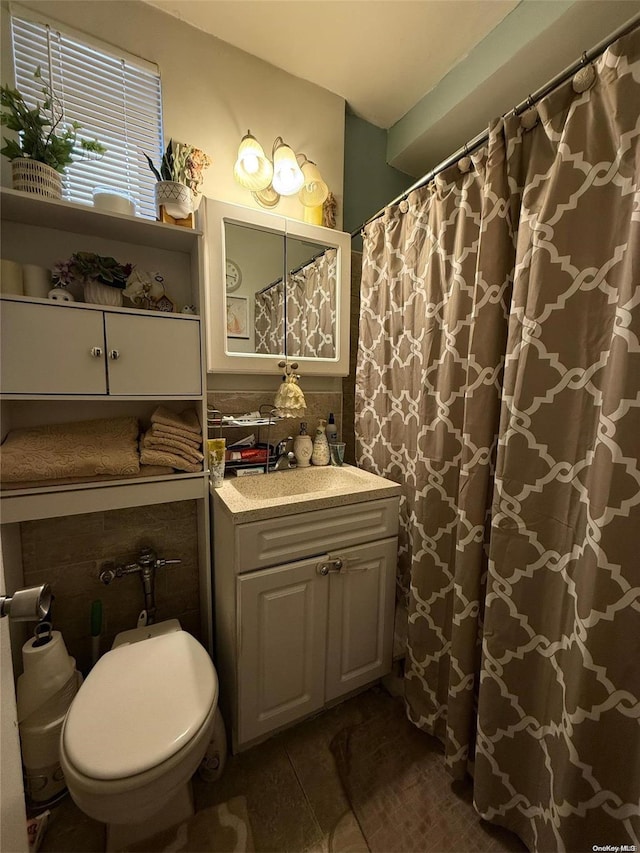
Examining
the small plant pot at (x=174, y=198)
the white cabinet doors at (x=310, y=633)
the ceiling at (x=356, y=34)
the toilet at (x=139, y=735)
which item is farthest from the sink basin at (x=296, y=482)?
the ceiling at (x=356, y=34)

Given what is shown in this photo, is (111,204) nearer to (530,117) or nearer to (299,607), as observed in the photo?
(530,117)

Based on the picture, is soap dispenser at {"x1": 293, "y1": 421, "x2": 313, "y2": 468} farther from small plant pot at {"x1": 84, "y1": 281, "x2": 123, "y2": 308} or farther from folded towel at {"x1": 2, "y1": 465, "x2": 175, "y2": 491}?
small plant pot at {"x1": 84, "y1": 281, "x2": 123, "y2": 308}

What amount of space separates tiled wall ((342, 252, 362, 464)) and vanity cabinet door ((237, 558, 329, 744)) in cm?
81

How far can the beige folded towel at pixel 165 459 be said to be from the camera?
3.76ft

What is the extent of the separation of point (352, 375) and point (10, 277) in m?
1.40

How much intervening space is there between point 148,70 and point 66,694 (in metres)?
2.26

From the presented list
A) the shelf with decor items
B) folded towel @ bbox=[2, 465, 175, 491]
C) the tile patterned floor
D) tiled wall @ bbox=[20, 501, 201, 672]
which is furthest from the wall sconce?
the tile patterned floor

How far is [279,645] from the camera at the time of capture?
1169 millimetres

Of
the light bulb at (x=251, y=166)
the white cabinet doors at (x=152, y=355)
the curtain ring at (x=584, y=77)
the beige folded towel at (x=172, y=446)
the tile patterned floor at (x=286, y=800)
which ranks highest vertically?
the light bulb at (x=251, y=166)

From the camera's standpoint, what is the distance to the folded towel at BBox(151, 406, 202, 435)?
3.94 ft

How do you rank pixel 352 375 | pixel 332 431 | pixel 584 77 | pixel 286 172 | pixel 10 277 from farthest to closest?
pixel 352 375, pixel 332 431, pixel 286 172, pixel 10 277, pixel 584 77

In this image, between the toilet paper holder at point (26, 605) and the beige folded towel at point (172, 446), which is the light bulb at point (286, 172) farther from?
the toilet paper holder at point (26, 605)

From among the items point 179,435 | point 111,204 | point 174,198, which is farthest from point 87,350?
point 174,198

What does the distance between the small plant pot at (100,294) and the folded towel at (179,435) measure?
1.41 ft
